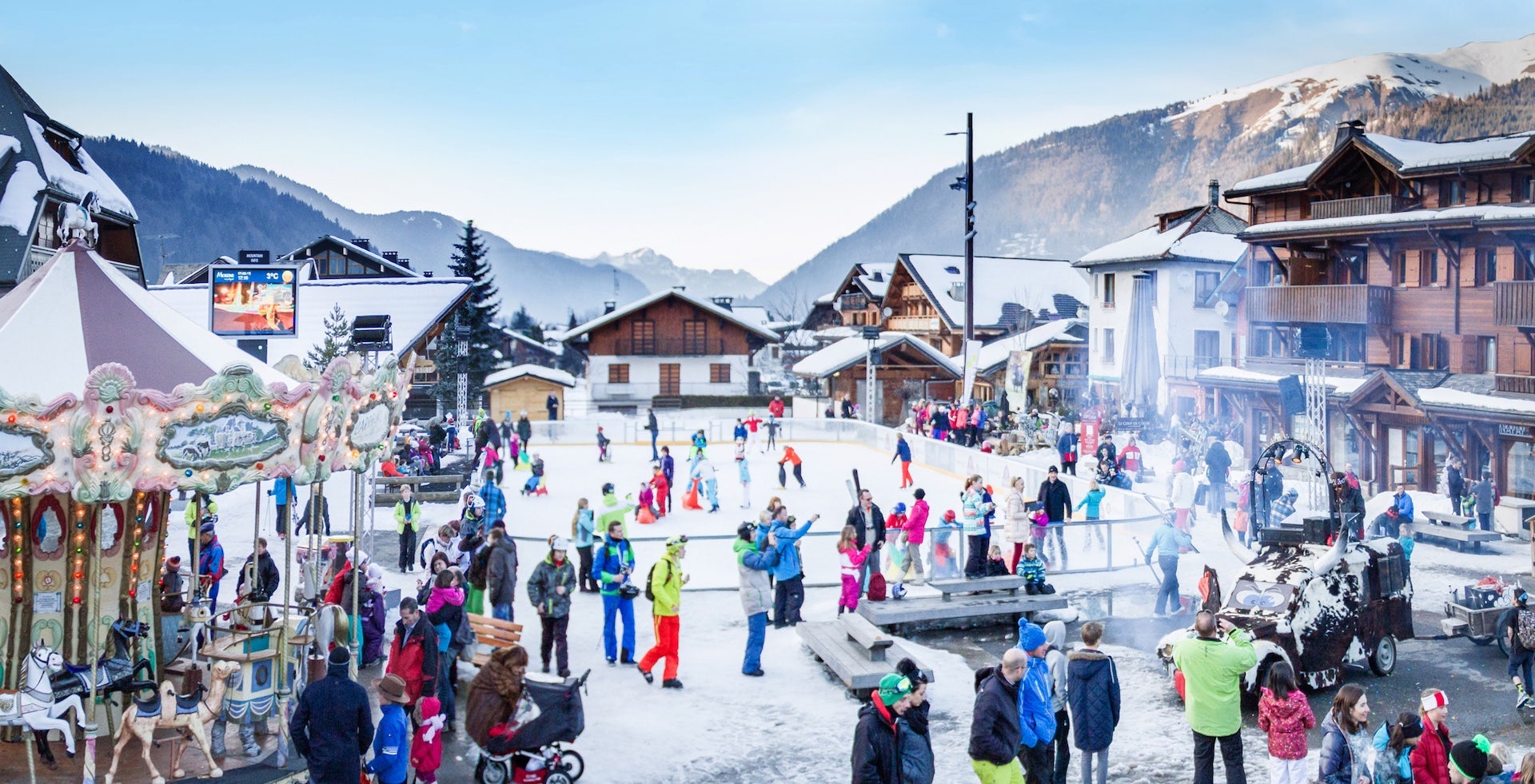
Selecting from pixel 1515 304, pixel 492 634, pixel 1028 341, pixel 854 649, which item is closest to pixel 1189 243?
pixel 1028 341

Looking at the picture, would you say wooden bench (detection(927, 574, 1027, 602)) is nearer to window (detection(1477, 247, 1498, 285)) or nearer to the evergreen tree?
window (detection(1477, 247, 1498, 285))

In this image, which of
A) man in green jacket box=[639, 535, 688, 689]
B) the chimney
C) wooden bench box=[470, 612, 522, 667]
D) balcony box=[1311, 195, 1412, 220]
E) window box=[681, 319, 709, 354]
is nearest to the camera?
man in green jacket box=[639, 535, 688, 689]

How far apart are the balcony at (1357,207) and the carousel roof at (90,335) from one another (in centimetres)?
3095

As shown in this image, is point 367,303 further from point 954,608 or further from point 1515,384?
point 1515,384

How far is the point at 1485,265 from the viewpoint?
93.0 ft

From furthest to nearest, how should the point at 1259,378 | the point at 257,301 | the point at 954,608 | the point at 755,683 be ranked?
1. the point at 1259,378
2. the point at 257,301
3. the point at 954,608
4. the point at 755,683

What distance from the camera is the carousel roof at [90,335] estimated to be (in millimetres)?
8930

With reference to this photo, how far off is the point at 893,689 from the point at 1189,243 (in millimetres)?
41415

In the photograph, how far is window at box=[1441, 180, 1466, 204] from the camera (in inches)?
1147

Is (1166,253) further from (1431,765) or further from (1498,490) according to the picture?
(1431,765)

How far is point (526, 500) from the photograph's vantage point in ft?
84.0

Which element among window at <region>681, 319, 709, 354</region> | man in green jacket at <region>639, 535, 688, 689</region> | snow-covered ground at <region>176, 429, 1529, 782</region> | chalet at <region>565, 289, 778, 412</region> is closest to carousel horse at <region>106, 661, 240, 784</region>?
snow-covered ground at <region>176, 429, 1529, 782</region>

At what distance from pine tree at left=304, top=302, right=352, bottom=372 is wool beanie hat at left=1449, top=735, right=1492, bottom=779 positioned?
26103 mm

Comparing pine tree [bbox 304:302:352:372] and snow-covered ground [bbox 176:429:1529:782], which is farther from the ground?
pine tree [bbox 304:302:352:372]
